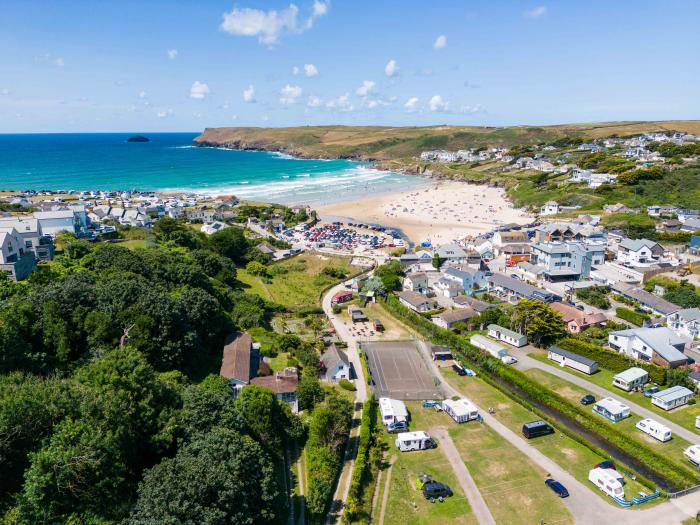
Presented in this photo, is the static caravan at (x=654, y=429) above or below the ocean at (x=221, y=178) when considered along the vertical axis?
below

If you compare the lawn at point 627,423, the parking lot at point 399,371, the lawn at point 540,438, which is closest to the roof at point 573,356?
the lawn at point 627,423

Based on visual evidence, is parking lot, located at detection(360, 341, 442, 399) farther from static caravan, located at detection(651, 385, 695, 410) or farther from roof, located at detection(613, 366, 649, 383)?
static caravan, located at detection(651, 385, 695, 410)

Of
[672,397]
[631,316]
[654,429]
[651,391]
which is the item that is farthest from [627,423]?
[631,316]

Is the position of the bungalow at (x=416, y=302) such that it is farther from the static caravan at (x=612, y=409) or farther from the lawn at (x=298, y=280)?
the static caravan at (x=612, y=409)

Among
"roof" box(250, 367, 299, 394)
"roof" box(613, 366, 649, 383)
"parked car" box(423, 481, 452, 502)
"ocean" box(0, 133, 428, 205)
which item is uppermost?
"ocean" box(0, 133, 428, 205)

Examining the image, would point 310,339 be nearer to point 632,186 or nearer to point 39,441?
point 39,441

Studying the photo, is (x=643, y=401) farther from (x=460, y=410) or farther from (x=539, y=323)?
(x=460, y=410)

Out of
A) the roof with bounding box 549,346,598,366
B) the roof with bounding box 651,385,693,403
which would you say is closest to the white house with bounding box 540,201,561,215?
the roof with bounding box 549,346,598,366
